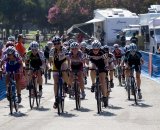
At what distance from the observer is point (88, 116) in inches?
584

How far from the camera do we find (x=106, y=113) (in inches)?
607

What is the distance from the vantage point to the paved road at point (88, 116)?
13.2 m

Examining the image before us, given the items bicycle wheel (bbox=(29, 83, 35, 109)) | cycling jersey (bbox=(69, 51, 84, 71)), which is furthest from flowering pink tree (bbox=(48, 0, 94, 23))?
bicycle wheel (bbox=(29, 83, 35, 109))

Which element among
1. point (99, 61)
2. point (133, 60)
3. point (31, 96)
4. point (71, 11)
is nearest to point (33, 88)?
point (31, 96)

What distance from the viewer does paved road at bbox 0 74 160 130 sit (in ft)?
43.2

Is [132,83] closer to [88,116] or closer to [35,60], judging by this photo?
[35,60]

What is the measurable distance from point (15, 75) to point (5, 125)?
276cm

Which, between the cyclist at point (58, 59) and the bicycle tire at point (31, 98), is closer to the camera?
the cyclist at point (58, 59)

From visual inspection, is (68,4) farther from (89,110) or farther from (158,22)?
(89,110)

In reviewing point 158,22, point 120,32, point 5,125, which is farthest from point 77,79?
point 120,32

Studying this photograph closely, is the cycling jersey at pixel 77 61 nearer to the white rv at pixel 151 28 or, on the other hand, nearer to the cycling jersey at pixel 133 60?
the cycling jersey at pixel 133 60

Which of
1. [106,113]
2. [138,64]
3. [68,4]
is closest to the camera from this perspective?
[106,113]

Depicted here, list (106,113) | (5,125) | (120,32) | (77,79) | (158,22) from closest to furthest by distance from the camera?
(5,125) → (106,113) → (77,79) → (158,22) → (120,32)

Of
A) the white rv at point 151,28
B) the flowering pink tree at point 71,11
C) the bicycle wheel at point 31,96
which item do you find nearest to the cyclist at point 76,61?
the bicycle wheel at point 31,96
